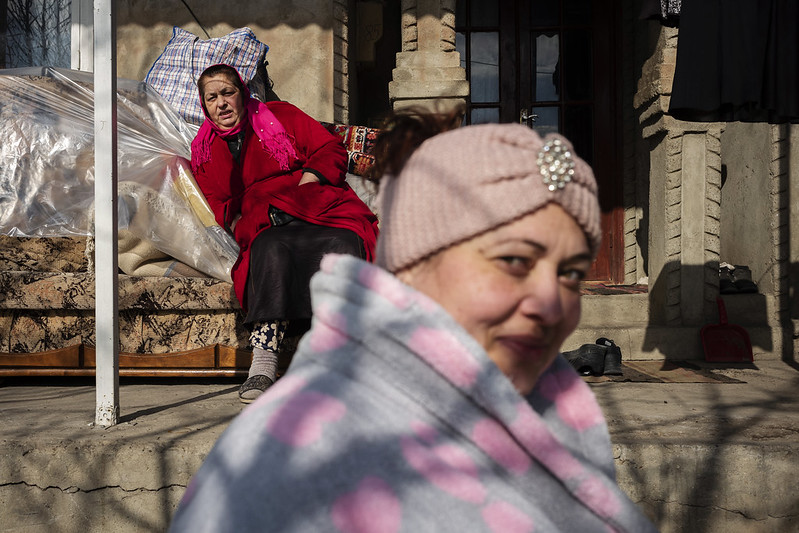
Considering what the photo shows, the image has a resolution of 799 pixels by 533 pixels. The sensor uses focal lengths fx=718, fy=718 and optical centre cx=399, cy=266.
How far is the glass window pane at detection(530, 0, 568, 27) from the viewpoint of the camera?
6.99m

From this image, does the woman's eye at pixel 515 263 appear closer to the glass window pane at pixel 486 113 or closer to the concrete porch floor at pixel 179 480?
the concrete porch floor at pixel 179 480

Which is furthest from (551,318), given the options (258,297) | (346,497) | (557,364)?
(258,297)

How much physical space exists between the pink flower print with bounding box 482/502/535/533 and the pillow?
14.5ft

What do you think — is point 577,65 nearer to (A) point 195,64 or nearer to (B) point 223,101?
(A) point 195,64

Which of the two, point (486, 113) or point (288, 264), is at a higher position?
point (486, 113)

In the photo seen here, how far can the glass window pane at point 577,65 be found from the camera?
7.03 meters

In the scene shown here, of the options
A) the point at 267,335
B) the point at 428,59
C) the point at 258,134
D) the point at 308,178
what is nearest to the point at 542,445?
the point at 267,335

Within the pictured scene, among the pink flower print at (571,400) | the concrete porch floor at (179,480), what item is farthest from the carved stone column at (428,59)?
the pink flower print at (571,400)

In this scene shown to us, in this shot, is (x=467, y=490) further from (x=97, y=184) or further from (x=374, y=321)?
(x=97, y=184)

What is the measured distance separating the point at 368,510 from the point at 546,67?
6832 mm

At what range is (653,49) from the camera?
16.8ft

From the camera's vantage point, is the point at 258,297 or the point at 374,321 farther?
the point at 258,297

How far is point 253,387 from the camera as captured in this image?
3219 millimetres

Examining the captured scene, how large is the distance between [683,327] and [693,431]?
8.45 feet
